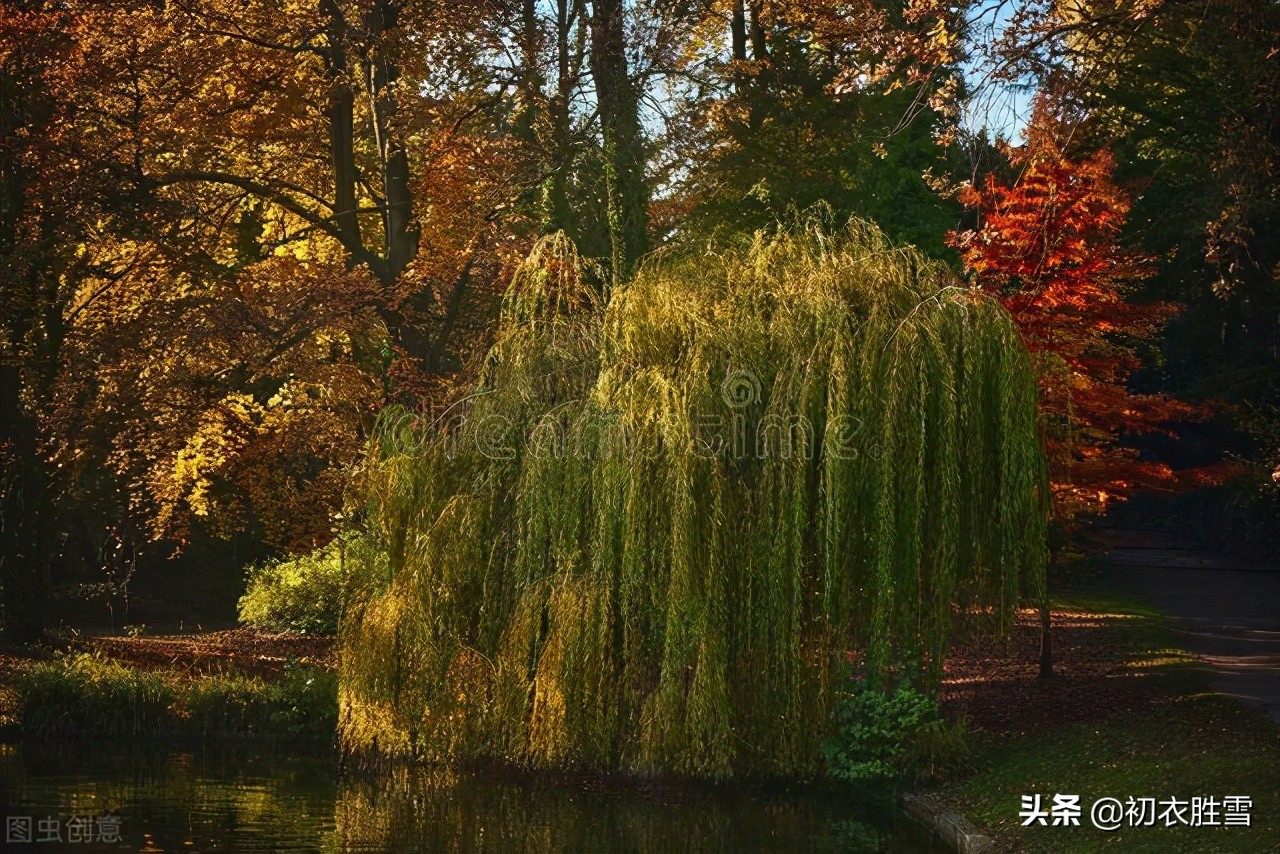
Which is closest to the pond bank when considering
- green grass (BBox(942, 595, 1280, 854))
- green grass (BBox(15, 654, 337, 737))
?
green grass (BBox(15, 654, 337, 737))

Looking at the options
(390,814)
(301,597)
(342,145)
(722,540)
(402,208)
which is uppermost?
(342,145)

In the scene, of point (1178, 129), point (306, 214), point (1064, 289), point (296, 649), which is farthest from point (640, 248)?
point (1178, 129)

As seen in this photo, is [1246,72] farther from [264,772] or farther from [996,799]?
[264,772]

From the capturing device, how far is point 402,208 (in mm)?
22281

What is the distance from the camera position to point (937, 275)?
1465cm

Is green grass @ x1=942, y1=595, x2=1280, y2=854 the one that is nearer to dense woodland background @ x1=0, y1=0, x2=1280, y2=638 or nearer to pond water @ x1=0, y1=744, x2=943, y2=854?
pond water @ x1=0, y1=744, x2=943, y2=854

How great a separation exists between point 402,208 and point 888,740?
495 inches

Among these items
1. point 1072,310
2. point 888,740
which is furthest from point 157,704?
point 1072,310

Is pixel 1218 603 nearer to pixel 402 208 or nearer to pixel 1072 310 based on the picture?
pixel 1072 310

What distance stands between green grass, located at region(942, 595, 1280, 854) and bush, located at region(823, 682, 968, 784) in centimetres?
36

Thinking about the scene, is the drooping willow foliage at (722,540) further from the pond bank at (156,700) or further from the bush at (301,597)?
the bush at (301,597)

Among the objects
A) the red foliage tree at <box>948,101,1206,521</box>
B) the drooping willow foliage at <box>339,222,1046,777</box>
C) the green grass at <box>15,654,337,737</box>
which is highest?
the red foliage tree at <box>948,101,1206,521</box>

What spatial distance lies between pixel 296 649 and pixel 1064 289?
484 inches

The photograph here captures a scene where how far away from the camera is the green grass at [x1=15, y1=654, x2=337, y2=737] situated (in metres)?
16.1
